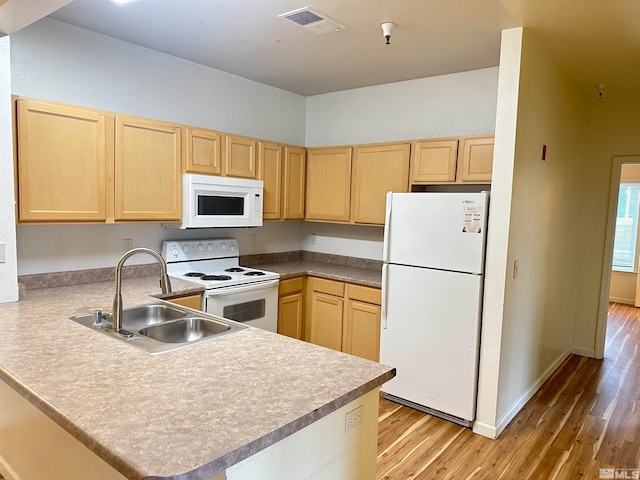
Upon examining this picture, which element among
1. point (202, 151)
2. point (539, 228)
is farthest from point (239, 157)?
point (539, 228)

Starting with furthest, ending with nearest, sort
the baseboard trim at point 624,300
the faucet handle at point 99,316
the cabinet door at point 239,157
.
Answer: the baseboard trim at point 624,300, the cabinet door at point 239,157, the faucet handle at point 99,316

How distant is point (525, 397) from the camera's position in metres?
3.25

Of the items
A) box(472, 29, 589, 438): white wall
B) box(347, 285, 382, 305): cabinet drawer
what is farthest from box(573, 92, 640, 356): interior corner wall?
box(347, 285, 382, 305): cabinet drawer

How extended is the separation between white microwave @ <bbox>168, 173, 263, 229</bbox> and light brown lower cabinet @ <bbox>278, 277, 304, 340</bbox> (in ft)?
2.00

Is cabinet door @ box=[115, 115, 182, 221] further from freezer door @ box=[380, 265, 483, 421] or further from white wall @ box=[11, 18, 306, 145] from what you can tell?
freezer door @ box=[380, 265, 483, 421]

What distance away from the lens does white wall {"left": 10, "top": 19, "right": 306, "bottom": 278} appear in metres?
2.68

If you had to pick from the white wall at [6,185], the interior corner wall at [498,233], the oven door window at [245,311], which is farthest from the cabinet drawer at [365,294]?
the white wall at [6,185]

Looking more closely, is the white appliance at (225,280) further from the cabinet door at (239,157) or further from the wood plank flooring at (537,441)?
the wood plank flooring at (537,441)

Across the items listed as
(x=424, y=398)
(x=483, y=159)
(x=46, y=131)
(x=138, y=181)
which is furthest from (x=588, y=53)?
(x=46, y=131)

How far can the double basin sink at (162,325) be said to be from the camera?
1.92 m

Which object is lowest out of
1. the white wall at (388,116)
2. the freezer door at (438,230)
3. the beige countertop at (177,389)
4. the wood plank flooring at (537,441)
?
the wood plank flooring at (537,441)

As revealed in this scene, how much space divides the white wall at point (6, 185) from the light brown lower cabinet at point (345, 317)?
7.33ft

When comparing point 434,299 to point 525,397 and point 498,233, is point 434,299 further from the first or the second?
point 525,397

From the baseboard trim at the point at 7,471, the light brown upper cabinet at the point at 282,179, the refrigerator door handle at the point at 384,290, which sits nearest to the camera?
the baseboard trim at the point at 7,471
